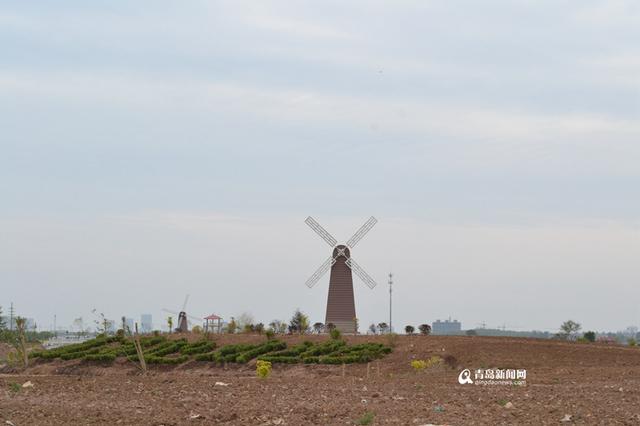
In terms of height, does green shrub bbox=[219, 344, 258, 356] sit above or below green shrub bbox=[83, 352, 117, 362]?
above

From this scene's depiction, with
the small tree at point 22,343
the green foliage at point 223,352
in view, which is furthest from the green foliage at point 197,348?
the small tree at point 22,343

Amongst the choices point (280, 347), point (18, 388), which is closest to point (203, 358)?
point (280, 347)

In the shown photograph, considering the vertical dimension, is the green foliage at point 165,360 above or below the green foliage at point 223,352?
below

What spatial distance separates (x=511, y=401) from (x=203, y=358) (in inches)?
1086

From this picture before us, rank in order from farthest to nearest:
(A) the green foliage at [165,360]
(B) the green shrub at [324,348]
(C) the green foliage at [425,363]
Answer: (A) the green foliage at [165,360]
(B) the green shrub at [324,348]
(C) the green foliage at [425,363]

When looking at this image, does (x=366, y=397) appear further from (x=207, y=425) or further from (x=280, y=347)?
(x=280, y=347)

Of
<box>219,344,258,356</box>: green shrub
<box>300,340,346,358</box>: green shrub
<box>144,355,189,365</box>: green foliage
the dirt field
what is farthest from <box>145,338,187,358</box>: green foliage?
the dirt field

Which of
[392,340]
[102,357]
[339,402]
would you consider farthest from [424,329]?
[339,402]

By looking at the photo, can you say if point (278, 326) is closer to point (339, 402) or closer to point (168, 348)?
point (168, 348)

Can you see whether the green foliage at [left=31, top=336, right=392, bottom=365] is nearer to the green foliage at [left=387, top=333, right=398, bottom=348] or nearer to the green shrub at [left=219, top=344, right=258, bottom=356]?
the green shrub at [left=219, top=344, right=258, bottom=356]

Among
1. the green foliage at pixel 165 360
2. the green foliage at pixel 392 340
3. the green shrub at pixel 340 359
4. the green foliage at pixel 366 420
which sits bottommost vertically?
the green foliage at pixel 165 360

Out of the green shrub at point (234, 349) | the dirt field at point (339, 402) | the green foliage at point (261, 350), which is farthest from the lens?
the green shrub at point (234, 349)

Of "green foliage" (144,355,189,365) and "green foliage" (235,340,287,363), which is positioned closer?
"green foliage" (235,340,287,363)

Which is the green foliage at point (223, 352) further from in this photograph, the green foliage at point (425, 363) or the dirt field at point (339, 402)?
the dirt field at point (339, 402)
